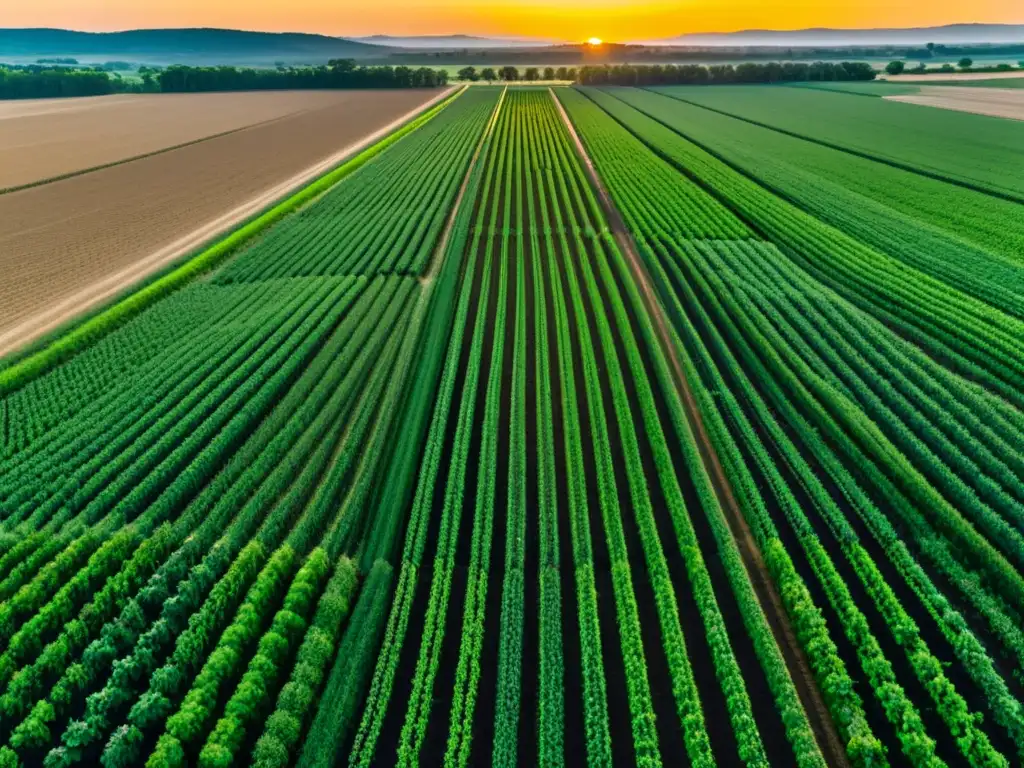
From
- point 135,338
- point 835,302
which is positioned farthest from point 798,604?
point 135,338

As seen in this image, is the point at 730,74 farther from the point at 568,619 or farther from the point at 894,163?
the point at 568,619

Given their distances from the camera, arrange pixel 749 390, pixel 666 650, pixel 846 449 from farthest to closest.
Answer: pixel 749 390 → pixel 846 449 → pixel 666 650

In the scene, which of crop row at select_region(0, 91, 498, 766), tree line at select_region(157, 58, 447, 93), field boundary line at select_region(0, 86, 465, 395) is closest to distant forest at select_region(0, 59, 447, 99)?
tree line at select_region(157, 58, 447, 93)

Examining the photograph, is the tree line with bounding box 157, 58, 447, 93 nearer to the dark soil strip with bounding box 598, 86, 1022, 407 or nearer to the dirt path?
the dark soil strip with bounding box 598, 86, 1022, 407

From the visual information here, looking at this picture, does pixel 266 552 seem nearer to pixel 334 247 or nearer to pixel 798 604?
pixel 798 604

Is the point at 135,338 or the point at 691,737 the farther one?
the point at 135,338

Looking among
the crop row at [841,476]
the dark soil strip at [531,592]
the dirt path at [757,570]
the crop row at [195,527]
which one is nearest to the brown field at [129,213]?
the crop row at [195,527]

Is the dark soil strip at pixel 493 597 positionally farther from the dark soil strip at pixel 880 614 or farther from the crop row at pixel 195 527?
the dark soil strip at pixel 880 614
